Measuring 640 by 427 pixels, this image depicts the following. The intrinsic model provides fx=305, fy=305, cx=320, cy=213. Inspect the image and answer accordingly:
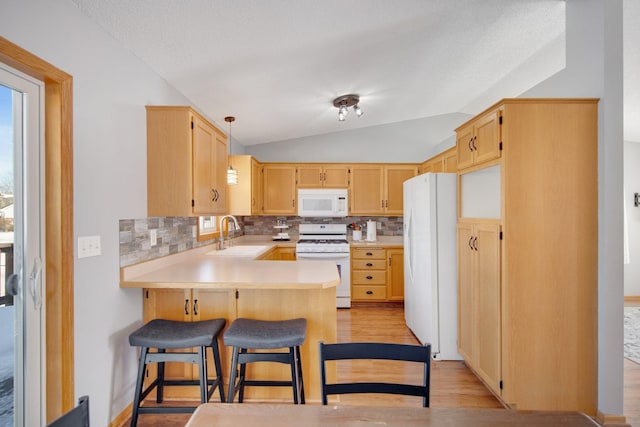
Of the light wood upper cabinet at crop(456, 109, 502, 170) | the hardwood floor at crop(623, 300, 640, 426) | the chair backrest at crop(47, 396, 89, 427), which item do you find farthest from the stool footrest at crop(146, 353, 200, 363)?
the hardwood floor at crop(623, 300, 640, 426)

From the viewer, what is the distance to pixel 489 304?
2061mm

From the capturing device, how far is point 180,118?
81.8 inches

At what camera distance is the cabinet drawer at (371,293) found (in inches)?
163

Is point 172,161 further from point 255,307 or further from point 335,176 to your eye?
point 335,176

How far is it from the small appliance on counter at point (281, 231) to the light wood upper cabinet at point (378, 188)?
1012 millimetres

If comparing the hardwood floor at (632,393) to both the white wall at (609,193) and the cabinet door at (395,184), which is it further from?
the cabinet door at (395,184)

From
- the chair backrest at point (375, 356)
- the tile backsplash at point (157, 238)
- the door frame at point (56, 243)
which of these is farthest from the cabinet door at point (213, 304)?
the chair backrest at point (375, 356)

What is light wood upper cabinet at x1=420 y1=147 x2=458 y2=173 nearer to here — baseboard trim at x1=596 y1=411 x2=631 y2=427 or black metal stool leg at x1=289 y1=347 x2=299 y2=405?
baseboard trim at x1=596 y1=411 x2=631 y2=427

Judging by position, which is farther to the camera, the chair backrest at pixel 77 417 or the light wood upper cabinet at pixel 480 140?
the light wood upper cabinet at pixel 480 140

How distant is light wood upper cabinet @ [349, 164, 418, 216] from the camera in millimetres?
4492

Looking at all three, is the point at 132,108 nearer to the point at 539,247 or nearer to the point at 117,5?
the point at 117,5

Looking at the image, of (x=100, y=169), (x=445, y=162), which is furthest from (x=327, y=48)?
(x=445, y=162)

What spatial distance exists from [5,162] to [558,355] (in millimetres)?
3045

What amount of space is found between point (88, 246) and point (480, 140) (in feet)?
8.15
